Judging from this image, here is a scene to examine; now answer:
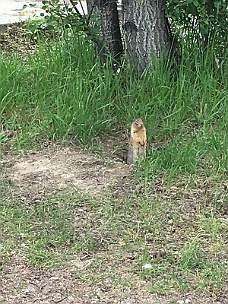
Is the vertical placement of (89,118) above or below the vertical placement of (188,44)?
below

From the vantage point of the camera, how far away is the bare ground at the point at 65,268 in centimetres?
290

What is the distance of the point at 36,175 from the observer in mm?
3818

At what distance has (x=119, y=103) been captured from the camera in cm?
437

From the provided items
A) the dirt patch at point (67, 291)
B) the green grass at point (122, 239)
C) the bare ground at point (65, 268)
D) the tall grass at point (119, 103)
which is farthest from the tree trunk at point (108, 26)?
the dirt patch at point (67, 291)

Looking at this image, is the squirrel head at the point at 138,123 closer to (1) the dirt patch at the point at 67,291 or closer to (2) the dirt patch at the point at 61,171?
(2) the dirt patch at the point at 61,171

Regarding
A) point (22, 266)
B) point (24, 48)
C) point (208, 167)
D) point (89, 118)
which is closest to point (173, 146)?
point (208, 167)

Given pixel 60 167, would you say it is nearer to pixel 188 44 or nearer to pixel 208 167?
pixel 208 167

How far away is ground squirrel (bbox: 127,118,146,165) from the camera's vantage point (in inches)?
151

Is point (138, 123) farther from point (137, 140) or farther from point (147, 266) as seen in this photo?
point (147, 266)

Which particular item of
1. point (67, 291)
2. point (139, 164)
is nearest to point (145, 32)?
point (139, 164)

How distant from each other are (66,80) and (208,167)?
4.05ft

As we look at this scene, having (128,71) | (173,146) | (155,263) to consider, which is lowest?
(155,263)

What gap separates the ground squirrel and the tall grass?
8 cm

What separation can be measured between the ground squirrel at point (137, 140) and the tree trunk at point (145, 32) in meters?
0.91
